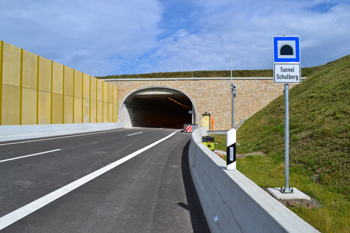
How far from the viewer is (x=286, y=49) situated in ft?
19.6

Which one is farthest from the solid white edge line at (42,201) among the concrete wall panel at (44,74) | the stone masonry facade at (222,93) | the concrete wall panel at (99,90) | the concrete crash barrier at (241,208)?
the stone masonry facade at (222,93)

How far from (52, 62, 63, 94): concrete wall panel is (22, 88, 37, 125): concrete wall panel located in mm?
2797

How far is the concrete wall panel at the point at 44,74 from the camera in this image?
2008 centimetres

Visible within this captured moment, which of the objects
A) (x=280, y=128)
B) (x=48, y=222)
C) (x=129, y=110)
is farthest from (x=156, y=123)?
(x=48, y=222)

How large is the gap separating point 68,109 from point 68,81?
2.73 meters

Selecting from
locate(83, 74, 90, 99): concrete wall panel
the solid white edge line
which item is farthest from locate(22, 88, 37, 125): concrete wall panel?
the solid white edge line

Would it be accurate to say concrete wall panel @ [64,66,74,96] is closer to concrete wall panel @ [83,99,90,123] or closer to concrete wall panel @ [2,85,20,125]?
concrete wall panel @ [83,99,90,123]

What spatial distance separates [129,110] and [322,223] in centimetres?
3668

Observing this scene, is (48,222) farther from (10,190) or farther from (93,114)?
(93,114)

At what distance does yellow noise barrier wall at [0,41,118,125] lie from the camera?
54.5 feet

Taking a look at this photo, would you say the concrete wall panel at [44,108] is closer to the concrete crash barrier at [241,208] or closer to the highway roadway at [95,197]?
the highway roadway at [95,197]

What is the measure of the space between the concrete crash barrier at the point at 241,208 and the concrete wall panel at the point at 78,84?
23677 mm

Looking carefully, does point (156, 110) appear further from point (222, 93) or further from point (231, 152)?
point (231, 152)

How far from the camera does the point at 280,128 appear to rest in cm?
1370
